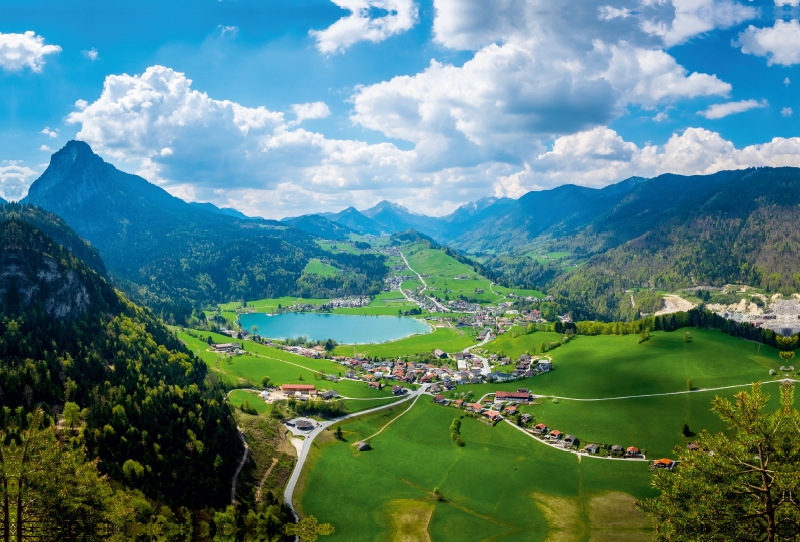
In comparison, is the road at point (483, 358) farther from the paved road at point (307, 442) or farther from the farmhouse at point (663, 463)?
the farmhouse at point (663, 463)

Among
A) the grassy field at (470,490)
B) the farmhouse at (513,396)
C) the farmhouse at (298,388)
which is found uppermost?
the farmhouse at (513,396)

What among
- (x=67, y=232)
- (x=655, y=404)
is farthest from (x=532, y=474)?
(x=67, y=232)

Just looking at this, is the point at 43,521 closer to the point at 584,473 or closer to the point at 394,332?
the point at 584,473

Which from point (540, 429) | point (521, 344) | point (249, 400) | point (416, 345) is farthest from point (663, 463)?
→ point (416, 345)

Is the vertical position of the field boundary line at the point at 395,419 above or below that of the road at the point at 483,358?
below

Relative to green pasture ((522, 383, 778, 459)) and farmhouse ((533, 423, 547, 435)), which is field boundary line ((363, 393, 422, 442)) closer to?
green pasture ((522, 383, 778, 459))

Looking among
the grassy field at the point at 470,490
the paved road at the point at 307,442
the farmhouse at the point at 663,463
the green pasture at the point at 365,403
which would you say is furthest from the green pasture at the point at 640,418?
the green pasture at the point at 365,403
